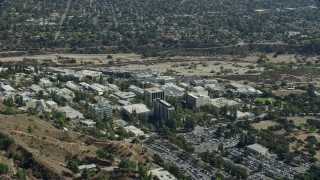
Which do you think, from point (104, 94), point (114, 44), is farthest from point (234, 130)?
point (114, 44)

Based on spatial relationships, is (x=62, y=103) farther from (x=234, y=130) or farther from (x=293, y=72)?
(x=293, y=72)

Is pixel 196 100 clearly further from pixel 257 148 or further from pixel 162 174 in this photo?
pixel 162 174

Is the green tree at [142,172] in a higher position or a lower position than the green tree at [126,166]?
lower

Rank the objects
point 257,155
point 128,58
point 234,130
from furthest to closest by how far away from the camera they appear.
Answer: point 128,58
point 234,130
point 257,155

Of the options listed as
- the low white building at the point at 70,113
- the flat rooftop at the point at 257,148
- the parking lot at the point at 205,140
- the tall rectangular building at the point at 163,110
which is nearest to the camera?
the flat rooftop at the point at 257,148

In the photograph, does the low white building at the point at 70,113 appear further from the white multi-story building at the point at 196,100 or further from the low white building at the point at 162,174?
the low white building at the point at 162,174

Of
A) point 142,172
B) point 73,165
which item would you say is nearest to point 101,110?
point 142,172

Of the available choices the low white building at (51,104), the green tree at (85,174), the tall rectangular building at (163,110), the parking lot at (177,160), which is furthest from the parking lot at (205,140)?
the green tree at (85,174)
